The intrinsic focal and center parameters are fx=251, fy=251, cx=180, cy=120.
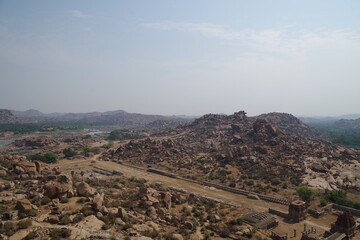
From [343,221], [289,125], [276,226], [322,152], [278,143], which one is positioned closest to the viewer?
[343,221]

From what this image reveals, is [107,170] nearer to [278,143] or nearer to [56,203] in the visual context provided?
[56,203]

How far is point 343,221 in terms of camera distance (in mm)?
23250

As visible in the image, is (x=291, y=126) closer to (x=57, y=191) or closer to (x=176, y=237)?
(x=176, y=237)

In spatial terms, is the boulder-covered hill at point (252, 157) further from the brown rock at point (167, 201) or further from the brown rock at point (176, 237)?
the brown rock at point (176, 237)

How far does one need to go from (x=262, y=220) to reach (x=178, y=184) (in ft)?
64.6

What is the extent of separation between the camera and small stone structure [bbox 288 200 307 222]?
27.4 metres

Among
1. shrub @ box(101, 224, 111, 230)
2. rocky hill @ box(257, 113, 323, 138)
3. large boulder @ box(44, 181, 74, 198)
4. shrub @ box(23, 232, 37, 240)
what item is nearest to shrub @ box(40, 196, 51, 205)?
large boulder @ box(44, 181, 74, 198)

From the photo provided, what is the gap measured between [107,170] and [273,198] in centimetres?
3310

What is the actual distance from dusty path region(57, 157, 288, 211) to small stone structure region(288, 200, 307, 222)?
388 cm

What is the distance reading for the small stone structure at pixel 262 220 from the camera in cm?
2480

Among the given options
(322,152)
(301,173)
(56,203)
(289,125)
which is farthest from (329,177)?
(289,125)

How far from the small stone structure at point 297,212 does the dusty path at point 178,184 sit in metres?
3.88

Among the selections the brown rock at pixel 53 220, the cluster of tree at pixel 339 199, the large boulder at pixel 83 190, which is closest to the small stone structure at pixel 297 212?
the cluster of tree at pixel 339 199

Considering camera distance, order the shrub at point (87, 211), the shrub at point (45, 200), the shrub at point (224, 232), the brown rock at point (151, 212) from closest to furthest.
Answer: the shrub at point (87, 211) → the shrub at point (45, 200) → the shrub at point (224, 232) → the brown rock at point (151, 212)
